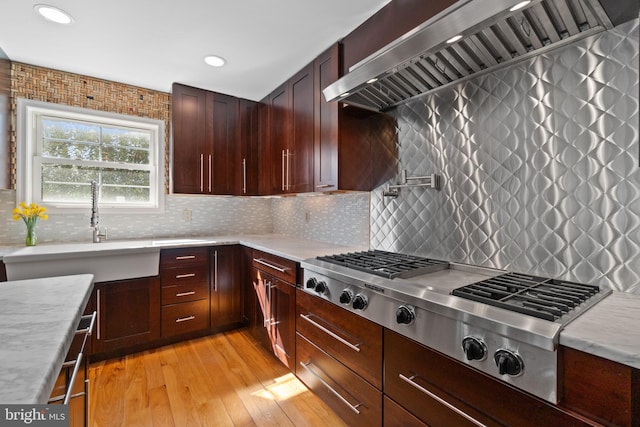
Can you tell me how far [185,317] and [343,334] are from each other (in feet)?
5.63

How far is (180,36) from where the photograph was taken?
2084mm

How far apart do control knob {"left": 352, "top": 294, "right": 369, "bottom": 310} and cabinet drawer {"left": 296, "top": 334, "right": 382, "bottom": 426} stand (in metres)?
0.36

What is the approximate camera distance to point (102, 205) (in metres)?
2.85

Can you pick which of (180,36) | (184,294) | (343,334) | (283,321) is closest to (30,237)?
(184,294)

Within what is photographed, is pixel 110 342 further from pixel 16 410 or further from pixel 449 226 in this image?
pixel 449 226

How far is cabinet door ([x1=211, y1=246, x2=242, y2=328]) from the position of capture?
9.15 ft

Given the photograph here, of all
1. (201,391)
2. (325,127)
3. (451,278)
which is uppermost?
(325,127)

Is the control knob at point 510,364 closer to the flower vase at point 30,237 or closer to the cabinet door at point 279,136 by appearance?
the cabinet door at point 279,136

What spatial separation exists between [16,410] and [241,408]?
1.58m

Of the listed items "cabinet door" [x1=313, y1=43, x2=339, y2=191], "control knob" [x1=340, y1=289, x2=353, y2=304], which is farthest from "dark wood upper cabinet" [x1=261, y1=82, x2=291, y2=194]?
"control knob" [x1=340, y1=289, x2=353, y2=304]

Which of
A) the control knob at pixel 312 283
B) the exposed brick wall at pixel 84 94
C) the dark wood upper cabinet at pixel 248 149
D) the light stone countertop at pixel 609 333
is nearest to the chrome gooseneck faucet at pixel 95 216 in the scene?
the exposed brick wall at pixel 84 94

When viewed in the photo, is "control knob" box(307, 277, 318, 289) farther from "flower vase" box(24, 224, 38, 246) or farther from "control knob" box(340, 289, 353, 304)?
"flower vase" box(24, 224, 38, 246)

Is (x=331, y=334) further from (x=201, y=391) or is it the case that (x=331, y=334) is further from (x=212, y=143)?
(x=212, y=143)

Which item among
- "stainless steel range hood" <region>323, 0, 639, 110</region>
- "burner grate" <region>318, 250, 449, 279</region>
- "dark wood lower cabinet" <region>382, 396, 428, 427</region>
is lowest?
"dark wood lower cabinet" <region>382, 396, 428, 427</region>
